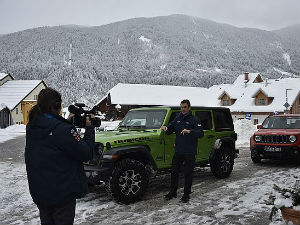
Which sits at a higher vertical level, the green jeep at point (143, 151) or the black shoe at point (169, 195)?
the green jeep at point (143, 151)

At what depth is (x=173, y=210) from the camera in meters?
6.00

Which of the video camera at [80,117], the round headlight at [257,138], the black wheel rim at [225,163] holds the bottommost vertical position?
the black wheel rim at [225,163]

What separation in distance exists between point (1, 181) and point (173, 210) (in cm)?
518

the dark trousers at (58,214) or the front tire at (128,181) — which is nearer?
the dark trousers at (58,214)

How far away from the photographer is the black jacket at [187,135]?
6555 mm

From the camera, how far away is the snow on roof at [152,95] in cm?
5624

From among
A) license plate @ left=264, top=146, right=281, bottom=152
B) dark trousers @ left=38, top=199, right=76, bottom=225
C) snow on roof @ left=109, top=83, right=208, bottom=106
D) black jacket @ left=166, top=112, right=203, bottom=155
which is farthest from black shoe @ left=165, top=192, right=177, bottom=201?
snow on roof @ left=109, top=83, right=208, bottom=106

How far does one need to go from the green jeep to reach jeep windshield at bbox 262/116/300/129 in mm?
3434

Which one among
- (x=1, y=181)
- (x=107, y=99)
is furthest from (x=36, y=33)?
(x=1, y=181)

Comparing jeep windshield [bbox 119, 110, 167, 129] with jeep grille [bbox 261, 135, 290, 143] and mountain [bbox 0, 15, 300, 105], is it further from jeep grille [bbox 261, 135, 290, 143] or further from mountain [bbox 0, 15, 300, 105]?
mountain [bbox 0, 15, 300, 105]

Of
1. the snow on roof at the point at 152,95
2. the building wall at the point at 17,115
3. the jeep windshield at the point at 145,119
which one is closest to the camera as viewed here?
the jeep windshield at the point at 145,119

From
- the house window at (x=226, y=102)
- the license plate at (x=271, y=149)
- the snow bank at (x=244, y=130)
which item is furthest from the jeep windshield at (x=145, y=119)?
the house window at (x=226, y=102)

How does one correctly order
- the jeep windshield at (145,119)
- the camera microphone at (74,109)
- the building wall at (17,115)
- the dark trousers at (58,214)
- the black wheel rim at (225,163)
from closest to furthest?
1. the dark trousers at (58,214)
2. the camera microphone at (74,109)
3. the jeep windshield at (145,119)
4. the black wheel rim at (225,163)
5. the building wall at (17,115)

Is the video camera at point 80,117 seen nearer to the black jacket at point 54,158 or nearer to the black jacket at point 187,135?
the black jacket at point 54,158
